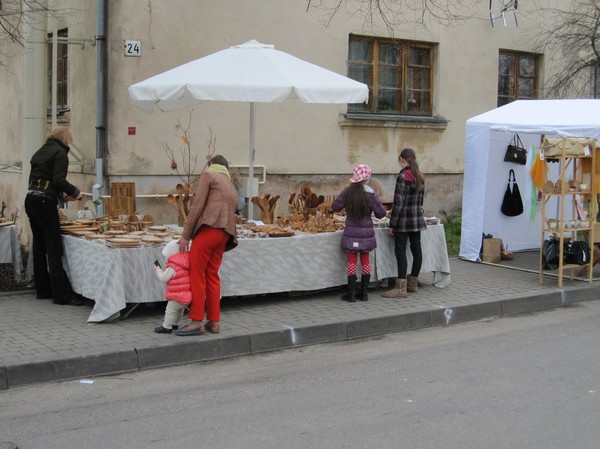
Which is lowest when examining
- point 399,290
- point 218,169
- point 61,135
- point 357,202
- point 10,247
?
point 399,290

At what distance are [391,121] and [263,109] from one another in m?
2.69

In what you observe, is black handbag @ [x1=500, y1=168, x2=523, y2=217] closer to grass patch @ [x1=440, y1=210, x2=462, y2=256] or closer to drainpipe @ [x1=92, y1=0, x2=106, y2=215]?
grass patch @ [x1=440, y1=210, x2=462, y2=256]

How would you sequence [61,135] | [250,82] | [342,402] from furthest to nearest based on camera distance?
[250,82], [61,135], [342,402]

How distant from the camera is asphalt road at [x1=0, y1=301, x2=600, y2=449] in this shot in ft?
16.8

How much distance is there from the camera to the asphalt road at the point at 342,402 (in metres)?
5.12

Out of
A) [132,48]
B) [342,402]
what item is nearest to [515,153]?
[132,48]

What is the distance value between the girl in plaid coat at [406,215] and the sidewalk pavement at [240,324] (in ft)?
1.33

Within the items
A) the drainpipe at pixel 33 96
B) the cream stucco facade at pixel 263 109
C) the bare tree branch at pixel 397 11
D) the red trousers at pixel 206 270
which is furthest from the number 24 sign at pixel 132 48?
the red trousers at pixel 206 270

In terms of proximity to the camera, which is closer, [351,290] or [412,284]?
[351,290]

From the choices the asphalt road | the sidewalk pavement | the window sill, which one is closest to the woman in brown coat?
the sidewalk pavement

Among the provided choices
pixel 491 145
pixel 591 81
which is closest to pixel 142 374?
pixel 491 145

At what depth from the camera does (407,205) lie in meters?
9.41

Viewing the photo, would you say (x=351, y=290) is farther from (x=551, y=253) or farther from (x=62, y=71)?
(x=62, y=71)

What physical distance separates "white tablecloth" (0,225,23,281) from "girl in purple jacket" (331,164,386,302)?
144 inches
